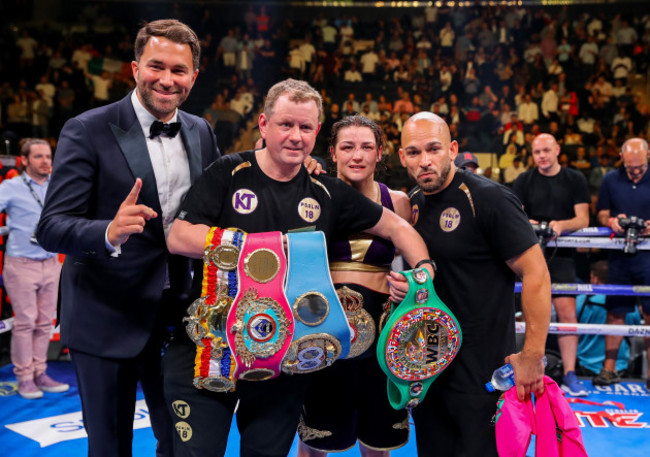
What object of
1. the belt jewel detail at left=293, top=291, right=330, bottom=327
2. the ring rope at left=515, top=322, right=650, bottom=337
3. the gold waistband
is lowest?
the ring rope at left=515, top=322, right=650, bottom=337

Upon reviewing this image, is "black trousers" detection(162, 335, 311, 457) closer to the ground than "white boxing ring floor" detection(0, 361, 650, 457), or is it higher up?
higher up

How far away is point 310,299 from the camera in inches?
64.3

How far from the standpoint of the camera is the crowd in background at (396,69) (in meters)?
10.4

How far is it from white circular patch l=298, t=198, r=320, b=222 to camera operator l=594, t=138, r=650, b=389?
11.1 ft

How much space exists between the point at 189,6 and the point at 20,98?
4087mm

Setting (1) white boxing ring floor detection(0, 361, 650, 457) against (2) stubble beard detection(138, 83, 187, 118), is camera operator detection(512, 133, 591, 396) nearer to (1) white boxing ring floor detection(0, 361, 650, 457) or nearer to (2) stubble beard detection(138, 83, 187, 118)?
(1) white boxing ring floor detection(0, 361, 650, 457)

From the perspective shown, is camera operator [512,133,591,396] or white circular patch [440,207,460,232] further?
camera operator [512,133,591,396]

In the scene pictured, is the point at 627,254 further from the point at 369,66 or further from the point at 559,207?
the point at 369,66

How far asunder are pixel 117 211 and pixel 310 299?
637 millimetres

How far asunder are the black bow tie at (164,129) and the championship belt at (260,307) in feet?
1.65

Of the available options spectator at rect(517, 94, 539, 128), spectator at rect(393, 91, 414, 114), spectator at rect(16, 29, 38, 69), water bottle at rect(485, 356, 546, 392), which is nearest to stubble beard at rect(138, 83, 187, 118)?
water bottle at rect(485, 356, 546, 392)

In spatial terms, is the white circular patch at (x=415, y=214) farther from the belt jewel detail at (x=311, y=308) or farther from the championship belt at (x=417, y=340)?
the belt jewel detail at (x=311, y=308)

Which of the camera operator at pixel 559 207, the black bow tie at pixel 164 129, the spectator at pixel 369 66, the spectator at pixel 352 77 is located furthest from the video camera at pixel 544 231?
the spectator at pixel 369 66

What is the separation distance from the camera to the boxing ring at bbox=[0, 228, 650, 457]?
10.9 feet
